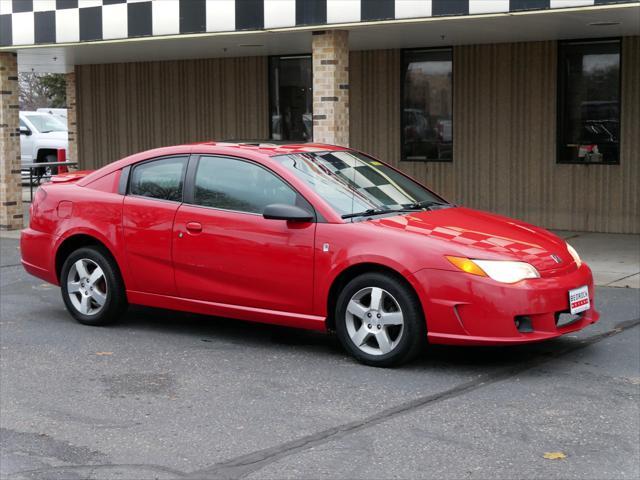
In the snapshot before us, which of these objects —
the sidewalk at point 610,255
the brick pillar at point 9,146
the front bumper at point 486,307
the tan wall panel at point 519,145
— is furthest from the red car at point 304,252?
the brick pillar at point 9,146

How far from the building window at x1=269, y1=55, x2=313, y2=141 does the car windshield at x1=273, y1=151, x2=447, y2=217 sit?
8.74m

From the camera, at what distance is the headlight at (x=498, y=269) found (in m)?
6.41

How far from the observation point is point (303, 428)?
18.1 feet

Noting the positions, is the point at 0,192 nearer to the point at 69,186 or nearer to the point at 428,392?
the point at 69,186

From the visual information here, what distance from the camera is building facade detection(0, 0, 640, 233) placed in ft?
38.6

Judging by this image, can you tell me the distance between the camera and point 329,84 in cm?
1172

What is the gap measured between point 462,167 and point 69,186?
8032 millimetres

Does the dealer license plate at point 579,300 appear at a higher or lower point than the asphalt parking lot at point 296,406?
higher

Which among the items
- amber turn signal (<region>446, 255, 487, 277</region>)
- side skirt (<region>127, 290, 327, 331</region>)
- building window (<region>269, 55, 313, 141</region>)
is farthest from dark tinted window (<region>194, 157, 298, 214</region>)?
building window (<region>269, 55, 313, 141</region>)

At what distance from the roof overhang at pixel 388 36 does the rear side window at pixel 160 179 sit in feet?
13.2

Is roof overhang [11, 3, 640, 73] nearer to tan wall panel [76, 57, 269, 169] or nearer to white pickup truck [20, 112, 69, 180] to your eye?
tan wall panel [76, 57, 269, 169]

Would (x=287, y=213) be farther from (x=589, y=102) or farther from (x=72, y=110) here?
(x=72, y=110)

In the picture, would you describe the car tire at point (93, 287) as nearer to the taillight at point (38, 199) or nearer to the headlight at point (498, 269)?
the taillight at point (38, 199)

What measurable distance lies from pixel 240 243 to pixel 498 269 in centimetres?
186
